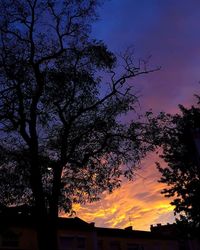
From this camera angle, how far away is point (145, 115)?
84.3 feet

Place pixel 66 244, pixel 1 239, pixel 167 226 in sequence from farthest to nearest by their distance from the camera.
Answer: pixel 167 226, pixel 66 244, pixel 1 239

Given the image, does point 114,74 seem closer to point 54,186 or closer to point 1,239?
point 54,186

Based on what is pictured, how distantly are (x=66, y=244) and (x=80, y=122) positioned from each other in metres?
23.4

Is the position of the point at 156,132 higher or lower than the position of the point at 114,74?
lower

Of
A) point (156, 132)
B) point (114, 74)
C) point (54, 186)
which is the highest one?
point (114, 74)

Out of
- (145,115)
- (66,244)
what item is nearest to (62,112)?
(145,115)

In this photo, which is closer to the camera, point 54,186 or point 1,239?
point 54,186

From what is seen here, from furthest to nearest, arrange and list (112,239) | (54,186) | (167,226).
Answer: (167,226), (112,239), (54,186)

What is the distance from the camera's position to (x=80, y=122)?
25.1m

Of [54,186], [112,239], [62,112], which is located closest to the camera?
[54,186]

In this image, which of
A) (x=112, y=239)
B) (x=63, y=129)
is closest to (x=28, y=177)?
(x=63, y=129)

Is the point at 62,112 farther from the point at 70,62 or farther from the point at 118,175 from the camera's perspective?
the point at 118,175

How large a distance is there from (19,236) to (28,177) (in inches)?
715

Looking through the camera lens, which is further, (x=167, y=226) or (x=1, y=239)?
(x=167, y=226)
